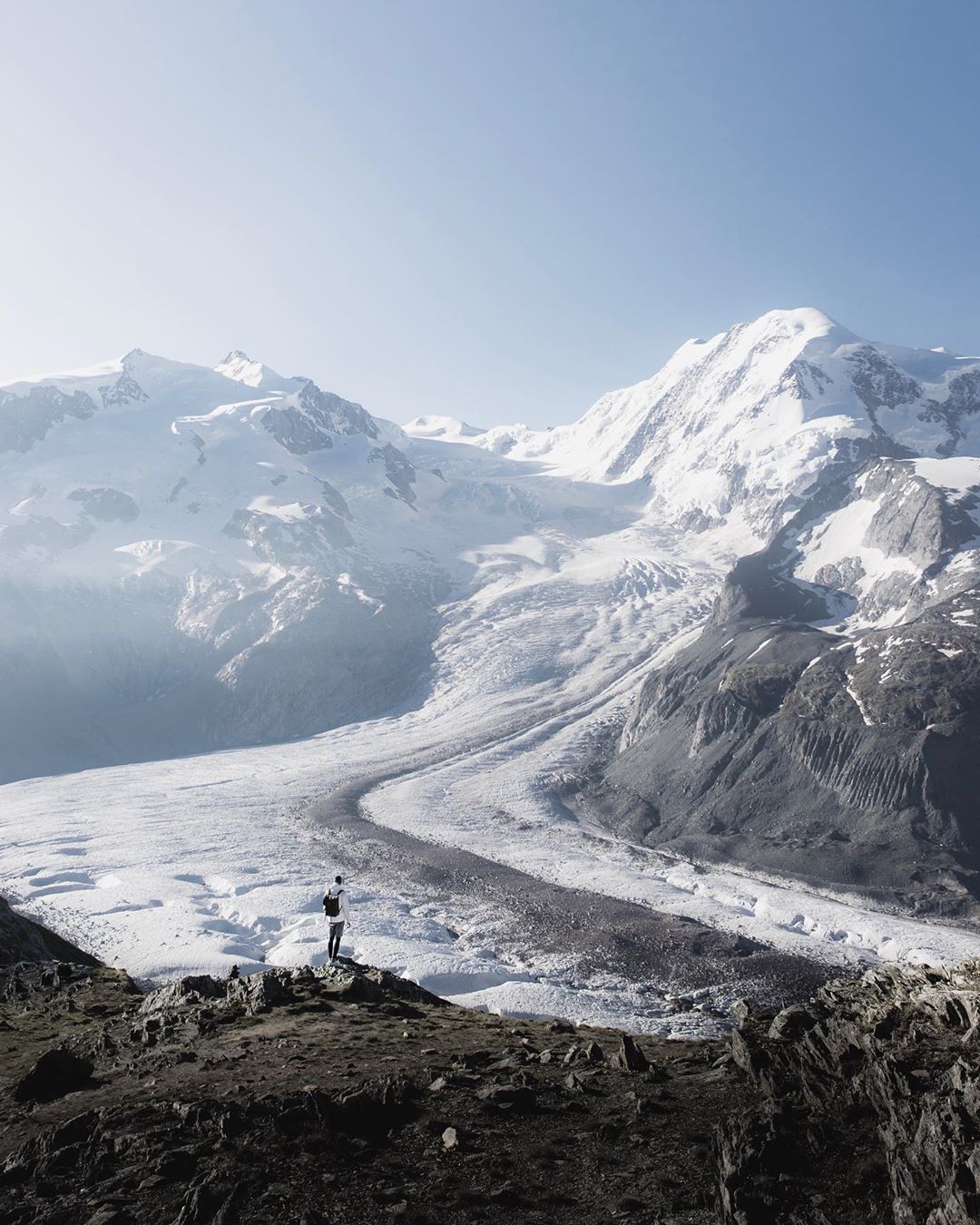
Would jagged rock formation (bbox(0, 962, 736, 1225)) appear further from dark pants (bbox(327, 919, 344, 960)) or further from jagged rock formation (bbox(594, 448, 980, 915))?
jagged rock formation (bbox(594, 448, 980, 915))

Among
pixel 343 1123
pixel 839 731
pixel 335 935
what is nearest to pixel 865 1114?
pixel 343 1123

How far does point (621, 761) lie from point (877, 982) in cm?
10436

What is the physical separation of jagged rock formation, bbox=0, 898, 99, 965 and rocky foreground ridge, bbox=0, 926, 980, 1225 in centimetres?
1329

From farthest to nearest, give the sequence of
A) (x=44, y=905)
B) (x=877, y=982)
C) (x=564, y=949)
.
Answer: (x=44, y=905) → (x=564, y=949) → (x=877, y=982)

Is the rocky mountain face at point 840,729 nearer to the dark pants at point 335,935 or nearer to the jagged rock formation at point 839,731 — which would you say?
the jagged rock formation at point 839,731

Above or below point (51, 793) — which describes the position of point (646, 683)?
above

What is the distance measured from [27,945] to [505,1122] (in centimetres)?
2823

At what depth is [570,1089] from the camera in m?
16.9

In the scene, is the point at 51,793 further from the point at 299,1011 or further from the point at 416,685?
the point at 299,1011

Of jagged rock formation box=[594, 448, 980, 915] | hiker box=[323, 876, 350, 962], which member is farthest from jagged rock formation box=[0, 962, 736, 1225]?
jagged rock formation box=[594, 448, 980, 915]

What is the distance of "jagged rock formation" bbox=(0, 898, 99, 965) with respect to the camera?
3303 centimetres

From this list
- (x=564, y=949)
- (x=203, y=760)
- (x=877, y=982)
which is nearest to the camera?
(x=877, y=982)

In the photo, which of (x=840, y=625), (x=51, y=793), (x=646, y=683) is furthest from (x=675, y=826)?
(x=51, y=793)

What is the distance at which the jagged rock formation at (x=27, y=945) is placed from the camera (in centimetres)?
3303
